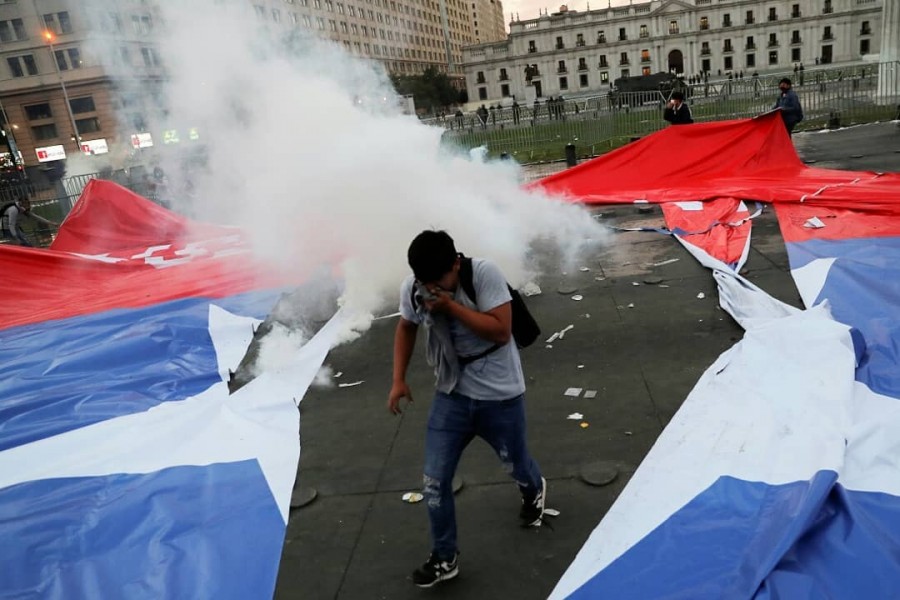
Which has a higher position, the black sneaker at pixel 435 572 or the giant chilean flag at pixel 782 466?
the giant chilean flag at pixel 782 466

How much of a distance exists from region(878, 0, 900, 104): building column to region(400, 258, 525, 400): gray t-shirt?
2158cm

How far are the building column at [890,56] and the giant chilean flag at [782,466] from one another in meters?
17.4

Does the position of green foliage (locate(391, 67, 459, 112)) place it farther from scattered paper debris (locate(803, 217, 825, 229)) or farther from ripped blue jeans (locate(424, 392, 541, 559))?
ripped blue jeans (locate(424, 392, 541, 559))

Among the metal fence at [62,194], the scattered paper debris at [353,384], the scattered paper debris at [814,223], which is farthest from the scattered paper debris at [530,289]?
the metal fence at [62,194]

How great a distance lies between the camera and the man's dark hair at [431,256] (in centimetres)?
241

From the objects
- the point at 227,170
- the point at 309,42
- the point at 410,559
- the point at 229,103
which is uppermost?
the point at 309,42

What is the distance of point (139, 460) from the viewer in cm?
392

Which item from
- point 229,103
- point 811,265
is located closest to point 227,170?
point 229,103

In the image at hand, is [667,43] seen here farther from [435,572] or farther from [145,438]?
[435,572]

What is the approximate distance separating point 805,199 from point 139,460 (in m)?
8.33

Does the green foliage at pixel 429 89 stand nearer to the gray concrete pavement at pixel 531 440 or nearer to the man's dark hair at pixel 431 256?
the gray concrete pavement at pixel 531 440

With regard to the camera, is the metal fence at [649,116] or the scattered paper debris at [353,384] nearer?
the scattered paper debris at [353,384]

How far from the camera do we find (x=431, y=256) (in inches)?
94.8

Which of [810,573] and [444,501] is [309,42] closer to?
[444,501]
